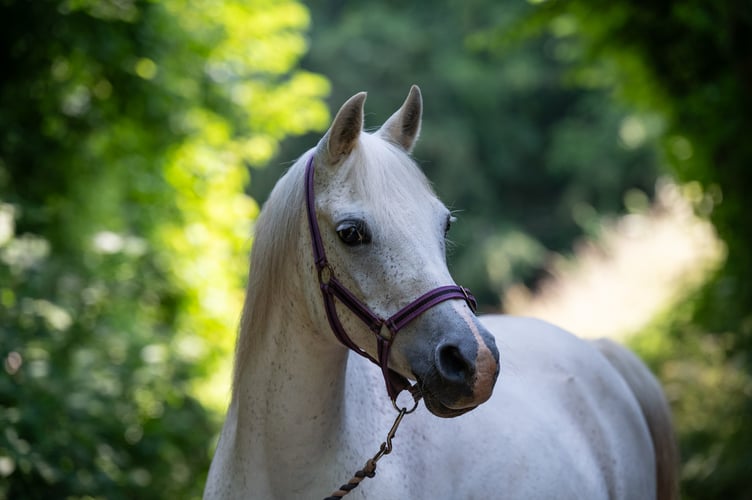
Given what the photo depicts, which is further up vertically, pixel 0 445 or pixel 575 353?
pixel 575 353

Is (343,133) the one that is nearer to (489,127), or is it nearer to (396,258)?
(396,258)

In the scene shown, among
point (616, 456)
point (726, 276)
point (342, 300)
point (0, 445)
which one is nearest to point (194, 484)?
point (0, 445)

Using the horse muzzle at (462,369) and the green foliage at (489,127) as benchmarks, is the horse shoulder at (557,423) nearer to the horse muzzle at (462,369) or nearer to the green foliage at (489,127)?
the horse muzzle at (462,369)

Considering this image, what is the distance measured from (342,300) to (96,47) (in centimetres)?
360

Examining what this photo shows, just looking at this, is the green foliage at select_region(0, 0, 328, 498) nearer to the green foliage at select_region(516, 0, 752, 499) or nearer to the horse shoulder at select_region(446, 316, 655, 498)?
the horse shoulder at select_region(446, 316, 655, 498)

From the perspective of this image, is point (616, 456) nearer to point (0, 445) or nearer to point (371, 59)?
point (0, 445)

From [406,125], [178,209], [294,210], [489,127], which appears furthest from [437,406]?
[489,127]

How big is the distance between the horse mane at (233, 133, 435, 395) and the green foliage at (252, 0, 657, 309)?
15446mm

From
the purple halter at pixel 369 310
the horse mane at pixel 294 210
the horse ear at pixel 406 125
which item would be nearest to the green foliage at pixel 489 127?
the horse ear at pixel 406 125

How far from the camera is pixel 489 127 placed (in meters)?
20.5

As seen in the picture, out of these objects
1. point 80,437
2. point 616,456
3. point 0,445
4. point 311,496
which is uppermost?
point 311,496

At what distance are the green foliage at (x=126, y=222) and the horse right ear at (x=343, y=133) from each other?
2139mm

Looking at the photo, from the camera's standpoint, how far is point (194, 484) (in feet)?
17.3

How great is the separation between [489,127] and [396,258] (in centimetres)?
1897
